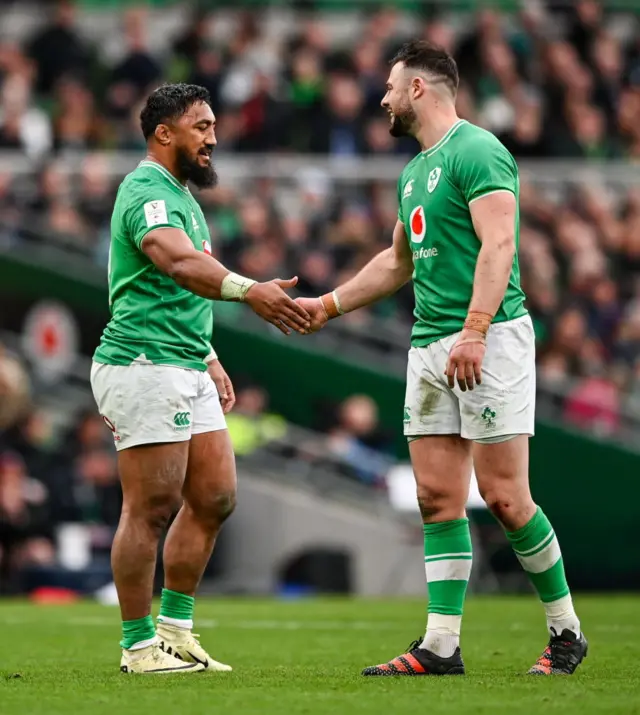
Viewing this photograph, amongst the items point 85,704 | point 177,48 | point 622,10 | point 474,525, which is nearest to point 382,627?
point 85,704

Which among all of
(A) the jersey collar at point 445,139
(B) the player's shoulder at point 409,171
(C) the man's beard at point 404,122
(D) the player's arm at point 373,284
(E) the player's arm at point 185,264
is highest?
(C) the man's beard at point 404,122

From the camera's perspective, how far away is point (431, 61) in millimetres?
7102

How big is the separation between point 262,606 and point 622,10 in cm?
1277

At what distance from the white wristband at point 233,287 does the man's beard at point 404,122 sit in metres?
1.01

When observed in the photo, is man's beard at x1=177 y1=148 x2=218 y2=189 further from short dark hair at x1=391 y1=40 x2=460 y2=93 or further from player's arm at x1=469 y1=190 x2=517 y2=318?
player's arm at x1=469 y1=190 x2=517 y2=318

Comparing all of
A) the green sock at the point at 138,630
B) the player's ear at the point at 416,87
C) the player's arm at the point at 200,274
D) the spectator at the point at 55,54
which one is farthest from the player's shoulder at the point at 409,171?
the spectator at the point at 55,54

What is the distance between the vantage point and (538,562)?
22.3 feet

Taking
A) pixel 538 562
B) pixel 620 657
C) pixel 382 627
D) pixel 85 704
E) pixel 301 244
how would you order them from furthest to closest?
1. pixel 301 244
2. pixel 382 627
3. pixel 620 657
4. pixel 538 562
5. pixel 85 704

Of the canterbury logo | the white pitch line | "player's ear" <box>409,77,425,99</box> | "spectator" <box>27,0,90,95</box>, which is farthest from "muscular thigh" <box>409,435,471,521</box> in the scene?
"spectator" <box>27,0,90,95</box>

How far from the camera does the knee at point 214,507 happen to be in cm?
718

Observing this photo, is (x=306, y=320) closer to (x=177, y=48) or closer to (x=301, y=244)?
(x=301, y=244)

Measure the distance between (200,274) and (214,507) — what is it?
109cm

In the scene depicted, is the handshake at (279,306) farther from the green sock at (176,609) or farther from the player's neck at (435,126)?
the green sock at (176,609)

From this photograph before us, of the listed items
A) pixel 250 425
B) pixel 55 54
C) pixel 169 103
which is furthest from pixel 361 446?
pixel 169 103
